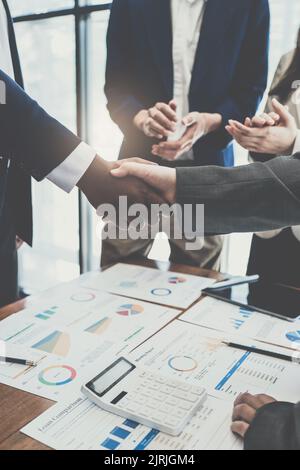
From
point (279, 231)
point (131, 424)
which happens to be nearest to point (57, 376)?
point (131, 424)

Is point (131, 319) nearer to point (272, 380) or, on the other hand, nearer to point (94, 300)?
point (94, 300)

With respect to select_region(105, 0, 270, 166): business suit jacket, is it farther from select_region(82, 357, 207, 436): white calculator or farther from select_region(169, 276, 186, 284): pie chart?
select_region(82, 357, 207, 436): white calculator

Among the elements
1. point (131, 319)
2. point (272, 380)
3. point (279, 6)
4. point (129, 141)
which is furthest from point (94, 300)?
point (279, 6)

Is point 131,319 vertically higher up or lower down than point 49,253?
higher up

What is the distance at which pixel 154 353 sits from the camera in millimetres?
910

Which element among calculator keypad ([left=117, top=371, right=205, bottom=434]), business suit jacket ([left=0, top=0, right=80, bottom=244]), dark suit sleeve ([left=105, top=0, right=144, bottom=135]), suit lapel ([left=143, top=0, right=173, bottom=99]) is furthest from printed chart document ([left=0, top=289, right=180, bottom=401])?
suit lapel ([left=143, top=0, right=173, bottom=99])

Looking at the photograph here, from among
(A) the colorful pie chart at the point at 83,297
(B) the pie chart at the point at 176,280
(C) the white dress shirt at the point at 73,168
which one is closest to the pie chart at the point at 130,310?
(A) the colorful pie chart at the point at 83,297

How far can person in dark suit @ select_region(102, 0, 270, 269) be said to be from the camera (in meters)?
1.70

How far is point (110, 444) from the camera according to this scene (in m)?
0.63

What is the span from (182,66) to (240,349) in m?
1.26

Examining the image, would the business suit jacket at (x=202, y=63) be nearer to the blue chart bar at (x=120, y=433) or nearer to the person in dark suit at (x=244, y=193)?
the person in dark suit at (x=244, y=193)

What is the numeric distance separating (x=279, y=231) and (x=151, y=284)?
499 millimetres

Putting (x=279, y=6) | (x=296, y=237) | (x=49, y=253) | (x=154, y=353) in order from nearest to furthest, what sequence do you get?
1. (x=154, y=353)
2. (x=296, y=237)
3. (x=279, y=6)
4. (x=49, y=253)

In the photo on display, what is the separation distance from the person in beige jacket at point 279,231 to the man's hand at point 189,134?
0.19 meters
